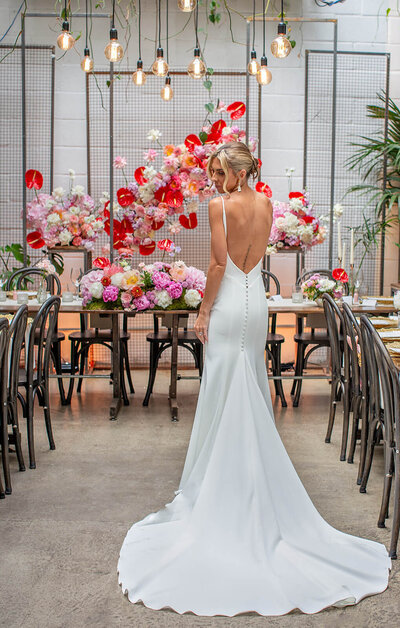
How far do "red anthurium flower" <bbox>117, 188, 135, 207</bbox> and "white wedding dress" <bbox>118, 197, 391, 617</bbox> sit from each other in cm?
283

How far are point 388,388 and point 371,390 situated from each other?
0.52 metres

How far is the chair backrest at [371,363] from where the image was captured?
3.38 m

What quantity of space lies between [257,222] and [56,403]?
10.1 feet

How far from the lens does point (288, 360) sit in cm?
699

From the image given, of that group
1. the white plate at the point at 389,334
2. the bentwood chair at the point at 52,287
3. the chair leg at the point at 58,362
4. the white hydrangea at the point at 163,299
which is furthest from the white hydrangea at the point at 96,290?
the white plate at the point at 389,334

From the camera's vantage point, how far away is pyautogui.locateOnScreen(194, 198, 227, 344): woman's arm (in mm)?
2998

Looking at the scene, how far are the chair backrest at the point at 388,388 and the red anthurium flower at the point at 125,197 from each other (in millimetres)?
3106

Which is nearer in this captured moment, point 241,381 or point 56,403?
point 241,381

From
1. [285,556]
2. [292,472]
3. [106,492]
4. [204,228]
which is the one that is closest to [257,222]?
[292,472]

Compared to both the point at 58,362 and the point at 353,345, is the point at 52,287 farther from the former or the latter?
the point at 353,345

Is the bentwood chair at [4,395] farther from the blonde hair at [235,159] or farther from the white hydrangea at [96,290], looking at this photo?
the white hydrangea at [96,290]

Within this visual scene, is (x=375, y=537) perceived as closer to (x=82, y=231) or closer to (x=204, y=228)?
(x=82, y=231)

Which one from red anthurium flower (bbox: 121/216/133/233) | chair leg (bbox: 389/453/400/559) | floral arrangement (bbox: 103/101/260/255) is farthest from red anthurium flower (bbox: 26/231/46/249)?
chair leg (bbox: 389/453/400/559)

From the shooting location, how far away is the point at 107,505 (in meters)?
3.50
